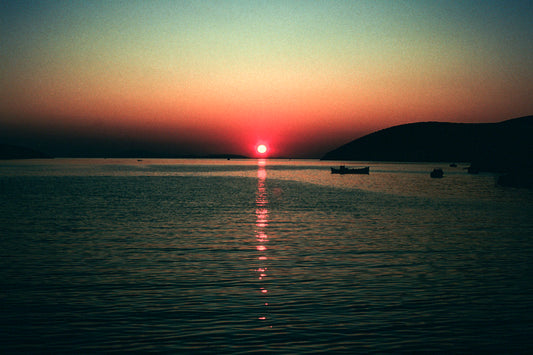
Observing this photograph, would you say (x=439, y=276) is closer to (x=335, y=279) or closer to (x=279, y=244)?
(x=335, y=279)

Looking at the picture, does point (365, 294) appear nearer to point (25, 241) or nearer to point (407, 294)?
point (407, 294)

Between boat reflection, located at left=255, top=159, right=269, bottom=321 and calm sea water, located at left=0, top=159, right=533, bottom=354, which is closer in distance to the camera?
calm sea water, located at left=0, top=159, right=533, bottom=354

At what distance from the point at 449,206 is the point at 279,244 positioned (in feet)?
121

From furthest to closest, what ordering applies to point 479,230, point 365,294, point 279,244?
1. point 479,230
2. point 279,244
3. point 365,294

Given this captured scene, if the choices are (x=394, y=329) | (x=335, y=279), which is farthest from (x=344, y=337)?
(x=335, y=279)

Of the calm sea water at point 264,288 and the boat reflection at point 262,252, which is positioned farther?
the boat reflection at point 262,252

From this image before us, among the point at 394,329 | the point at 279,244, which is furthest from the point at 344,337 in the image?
the point at 279,244

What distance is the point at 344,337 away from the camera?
14.1 meters

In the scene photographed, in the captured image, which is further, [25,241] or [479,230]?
[479,230]

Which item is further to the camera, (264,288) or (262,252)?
(262,252)

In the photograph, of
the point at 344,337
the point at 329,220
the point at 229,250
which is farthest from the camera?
the point at 329,220

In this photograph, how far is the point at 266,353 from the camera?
505 inches

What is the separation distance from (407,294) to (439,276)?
3.95m

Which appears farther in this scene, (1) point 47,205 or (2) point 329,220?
(1) point 47,205
